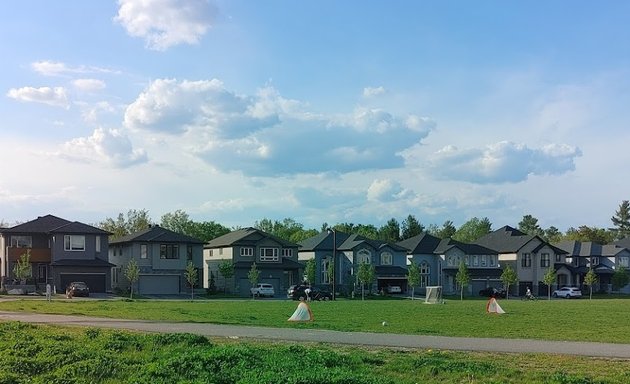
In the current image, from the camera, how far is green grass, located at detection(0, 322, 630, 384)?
12.3m

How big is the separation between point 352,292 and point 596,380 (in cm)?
6542

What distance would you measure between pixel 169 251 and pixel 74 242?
9.20 metres

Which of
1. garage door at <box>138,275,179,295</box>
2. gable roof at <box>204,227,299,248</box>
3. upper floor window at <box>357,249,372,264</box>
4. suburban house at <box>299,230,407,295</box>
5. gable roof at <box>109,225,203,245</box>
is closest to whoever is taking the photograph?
garage door at <box>138,275,179,295</box>

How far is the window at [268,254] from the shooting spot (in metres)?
78.1

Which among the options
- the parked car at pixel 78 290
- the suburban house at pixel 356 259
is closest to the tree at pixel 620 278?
the suburban house at pixel 356 259

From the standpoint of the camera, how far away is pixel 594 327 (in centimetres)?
2738

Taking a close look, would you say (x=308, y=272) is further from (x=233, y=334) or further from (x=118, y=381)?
(x=118, y=381)

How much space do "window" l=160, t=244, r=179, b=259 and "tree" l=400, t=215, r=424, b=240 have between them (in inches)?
2990

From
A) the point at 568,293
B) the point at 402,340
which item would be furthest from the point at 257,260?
the point at 402,340

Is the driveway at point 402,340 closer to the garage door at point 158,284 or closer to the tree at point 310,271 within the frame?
the garage door at point 158,284

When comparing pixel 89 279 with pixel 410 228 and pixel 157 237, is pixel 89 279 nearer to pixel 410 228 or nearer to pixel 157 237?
pixel 157 237

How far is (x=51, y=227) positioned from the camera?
69000mm

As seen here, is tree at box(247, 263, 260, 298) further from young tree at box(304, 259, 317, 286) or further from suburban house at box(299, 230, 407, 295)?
suburban house at box(299, 230, 407, 295)

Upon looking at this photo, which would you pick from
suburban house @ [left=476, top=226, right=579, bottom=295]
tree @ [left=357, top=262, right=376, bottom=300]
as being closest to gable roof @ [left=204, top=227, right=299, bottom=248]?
tree @ [left=357, top=262, right=376, bottom=300]
